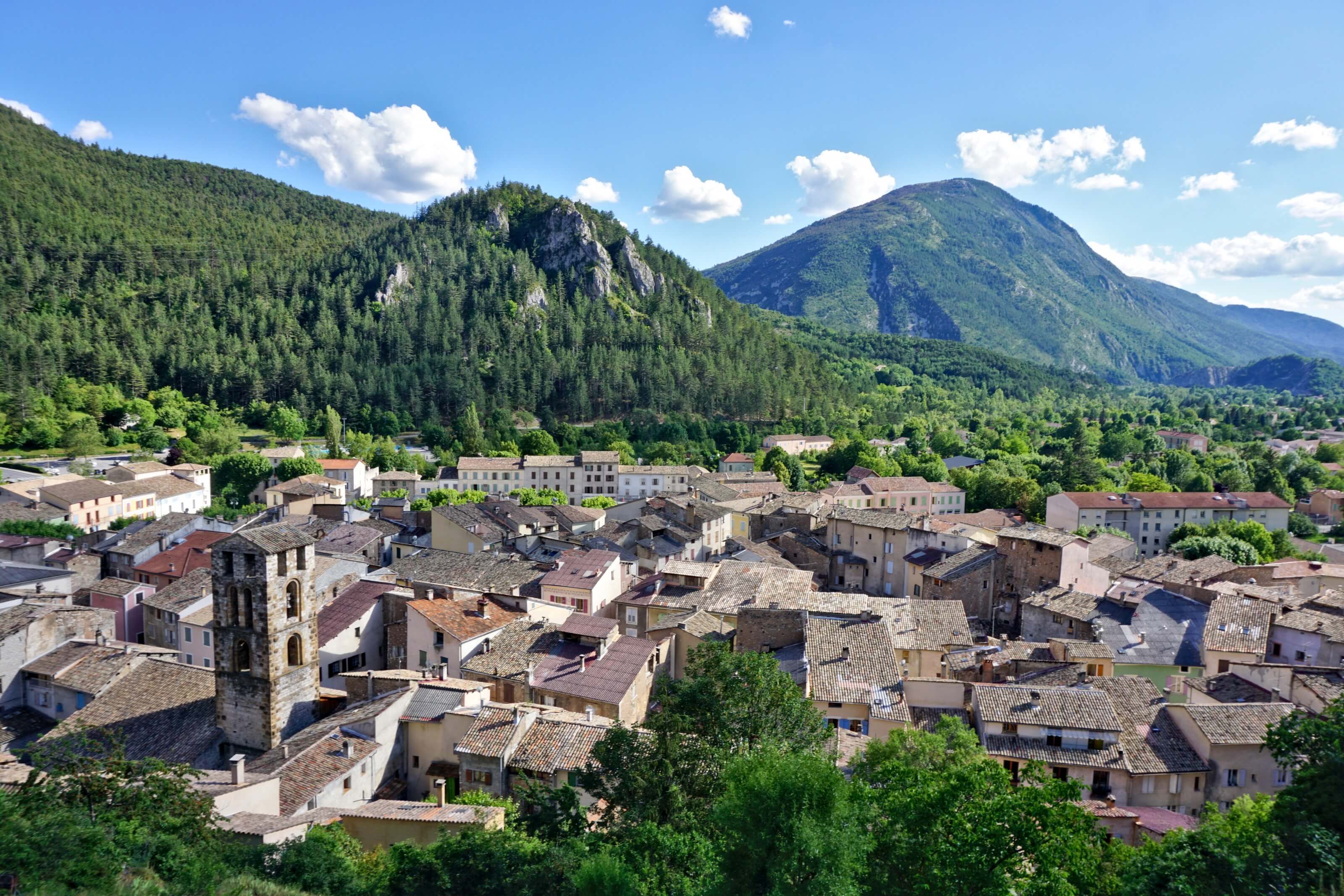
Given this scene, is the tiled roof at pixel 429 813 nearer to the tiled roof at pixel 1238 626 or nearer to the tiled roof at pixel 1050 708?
the tiled roof at pixel 1050 708

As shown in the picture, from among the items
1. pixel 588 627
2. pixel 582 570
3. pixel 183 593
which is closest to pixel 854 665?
pixel 588 627

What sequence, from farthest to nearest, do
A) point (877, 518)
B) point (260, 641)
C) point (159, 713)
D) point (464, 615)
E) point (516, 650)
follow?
point (877, 518) → point (464, 615) → point (516, 650) → point (159, 713) → point (260, 641)

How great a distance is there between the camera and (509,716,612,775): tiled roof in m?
21.5

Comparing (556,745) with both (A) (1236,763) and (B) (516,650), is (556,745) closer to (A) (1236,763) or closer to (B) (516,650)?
(B) (516,650)

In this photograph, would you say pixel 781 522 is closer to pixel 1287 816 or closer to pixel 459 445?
pixel 1287 816

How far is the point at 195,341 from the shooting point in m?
122

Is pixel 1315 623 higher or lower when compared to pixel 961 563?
higher

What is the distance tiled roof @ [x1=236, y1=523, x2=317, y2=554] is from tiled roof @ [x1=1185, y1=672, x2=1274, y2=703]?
31.7m

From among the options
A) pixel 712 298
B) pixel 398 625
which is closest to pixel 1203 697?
pixel 398 625

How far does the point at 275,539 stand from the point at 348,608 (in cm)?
909

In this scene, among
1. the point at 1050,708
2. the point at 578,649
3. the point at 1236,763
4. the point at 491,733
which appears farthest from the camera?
the point at 578,649

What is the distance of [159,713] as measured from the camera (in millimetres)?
26984

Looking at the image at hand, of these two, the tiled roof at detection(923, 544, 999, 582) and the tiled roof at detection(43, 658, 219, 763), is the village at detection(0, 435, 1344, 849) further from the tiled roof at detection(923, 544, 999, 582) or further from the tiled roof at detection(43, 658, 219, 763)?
the tiled roof at detection(923, 544, 999, 582)

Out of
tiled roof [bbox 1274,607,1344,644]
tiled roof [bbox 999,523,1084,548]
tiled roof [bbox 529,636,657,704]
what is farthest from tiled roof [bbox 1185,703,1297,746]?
tiled roof [bbox 999,523,1084,548]
